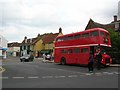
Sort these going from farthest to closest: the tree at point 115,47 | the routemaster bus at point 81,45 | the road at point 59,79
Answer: the tree at point 115,47, the routemaster bus at point 81,45, the road at point 59,79

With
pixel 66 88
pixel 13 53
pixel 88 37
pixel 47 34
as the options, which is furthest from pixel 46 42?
pixel 66 88

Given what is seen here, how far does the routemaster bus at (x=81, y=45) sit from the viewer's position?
27.5m

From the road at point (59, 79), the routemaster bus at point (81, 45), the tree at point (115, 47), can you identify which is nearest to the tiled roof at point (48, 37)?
the tree at point (115, 47)

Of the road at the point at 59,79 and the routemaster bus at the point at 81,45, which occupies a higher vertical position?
the routemaster bus at the point at 81,45

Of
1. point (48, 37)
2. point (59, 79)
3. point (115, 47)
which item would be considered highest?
Answer: point (48, 37)

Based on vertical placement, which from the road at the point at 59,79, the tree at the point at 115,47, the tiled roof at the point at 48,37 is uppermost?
the tiled roof at the point at 48,37

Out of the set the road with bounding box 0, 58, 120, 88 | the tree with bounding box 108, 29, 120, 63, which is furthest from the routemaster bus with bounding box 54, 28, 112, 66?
the road with bounding box 0, 58, 120, 88

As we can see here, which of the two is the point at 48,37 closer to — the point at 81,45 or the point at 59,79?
the point at 81,45

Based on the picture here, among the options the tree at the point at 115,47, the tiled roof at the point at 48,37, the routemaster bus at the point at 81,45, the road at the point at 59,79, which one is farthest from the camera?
the tiled roof at the point at 48,37

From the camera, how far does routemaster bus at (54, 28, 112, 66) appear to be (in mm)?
27469

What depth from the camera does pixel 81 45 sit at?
96.1 ft

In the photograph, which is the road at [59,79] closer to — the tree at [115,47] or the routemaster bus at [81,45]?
the routemaster bus at [81,45]

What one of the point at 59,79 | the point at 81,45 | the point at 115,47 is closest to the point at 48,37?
the point at 115,47

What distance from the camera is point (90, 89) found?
1212cm
